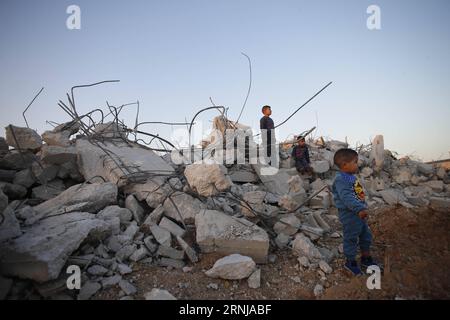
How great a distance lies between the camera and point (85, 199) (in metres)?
3.14

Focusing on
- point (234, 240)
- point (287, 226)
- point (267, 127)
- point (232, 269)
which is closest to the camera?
point (232, 269)

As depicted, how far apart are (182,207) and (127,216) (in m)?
0.70

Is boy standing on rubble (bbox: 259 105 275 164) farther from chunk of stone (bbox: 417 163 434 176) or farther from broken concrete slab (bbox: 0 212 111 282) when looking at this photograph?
chunk of stone (bbox: 417 163 434 176)

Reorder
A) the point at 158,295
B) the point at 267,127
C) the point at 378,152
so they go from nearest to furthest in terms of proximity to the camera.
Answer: the point at 158,295
the point at 267,127
the point at 378,152

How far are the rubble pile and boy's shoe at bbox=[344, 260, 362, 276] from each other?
209 mm

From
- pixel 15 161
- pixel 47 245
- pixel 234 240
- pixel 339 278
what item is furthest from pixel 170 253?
pixel 15 161

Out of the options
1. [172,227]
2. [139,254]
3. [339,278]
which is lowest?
[339,278]

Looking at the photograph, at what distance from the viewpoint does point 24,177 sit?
4.04 meters

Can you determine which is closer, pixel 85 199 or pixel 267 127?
pixel 85 199

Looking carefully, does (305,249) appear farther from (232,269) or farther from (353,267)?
(232,269)

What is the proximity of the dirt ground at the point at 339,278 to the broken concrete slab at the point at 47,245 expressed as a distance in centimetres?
46

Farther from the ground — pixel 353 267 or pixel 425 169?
pixel 425 169

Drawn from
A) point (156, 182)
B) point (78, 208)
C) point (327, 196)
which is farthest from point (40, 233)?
point (327, 196)

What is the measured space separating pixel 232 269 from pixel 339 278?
1137mm
